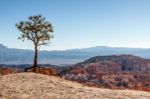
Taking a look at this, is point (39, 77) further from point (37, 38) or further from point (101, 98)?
point (37, 38)

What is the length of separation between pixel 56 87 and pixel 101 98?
726cm

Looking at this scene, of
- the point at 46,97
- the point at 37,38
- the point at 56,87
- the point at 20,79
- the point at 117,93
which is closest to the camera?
the point at 46,97

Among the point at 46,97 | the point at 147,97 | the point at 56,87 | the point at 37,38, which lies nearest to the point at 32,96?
the point at 46,97

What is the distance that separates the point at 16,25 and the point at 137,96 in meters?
41.5

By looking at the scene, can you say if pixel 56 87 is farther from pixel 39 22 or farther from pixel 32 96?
pixel 39 22

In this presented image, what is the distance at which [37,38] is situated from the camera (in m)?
67.1

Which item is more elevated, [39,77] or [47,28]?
[47,28]

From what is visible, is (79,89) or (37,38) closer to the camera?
(79,89)

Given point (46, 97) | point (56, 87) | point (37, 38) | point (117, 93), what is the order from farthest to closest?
point (37, 38)
point (56, 87)
point (117, 93)
point (46, 97)

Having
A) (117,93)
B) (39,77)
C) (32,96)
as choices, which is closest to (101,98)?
(117,93)

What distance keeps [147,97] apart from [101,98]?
4.88 m

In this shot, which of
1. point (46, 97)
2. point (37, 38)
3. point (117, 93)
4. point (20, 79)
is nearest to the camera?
point (46, 97)

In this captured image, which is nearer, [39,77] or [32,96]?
[32,96]

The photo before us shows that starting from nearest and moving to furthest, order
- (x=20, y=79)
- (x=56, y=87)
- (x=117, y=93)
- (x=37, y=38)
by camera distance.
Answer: (x=117, y=93) → (x=56, y=87) → (x=20, y=79) → (x=37, y=38)
